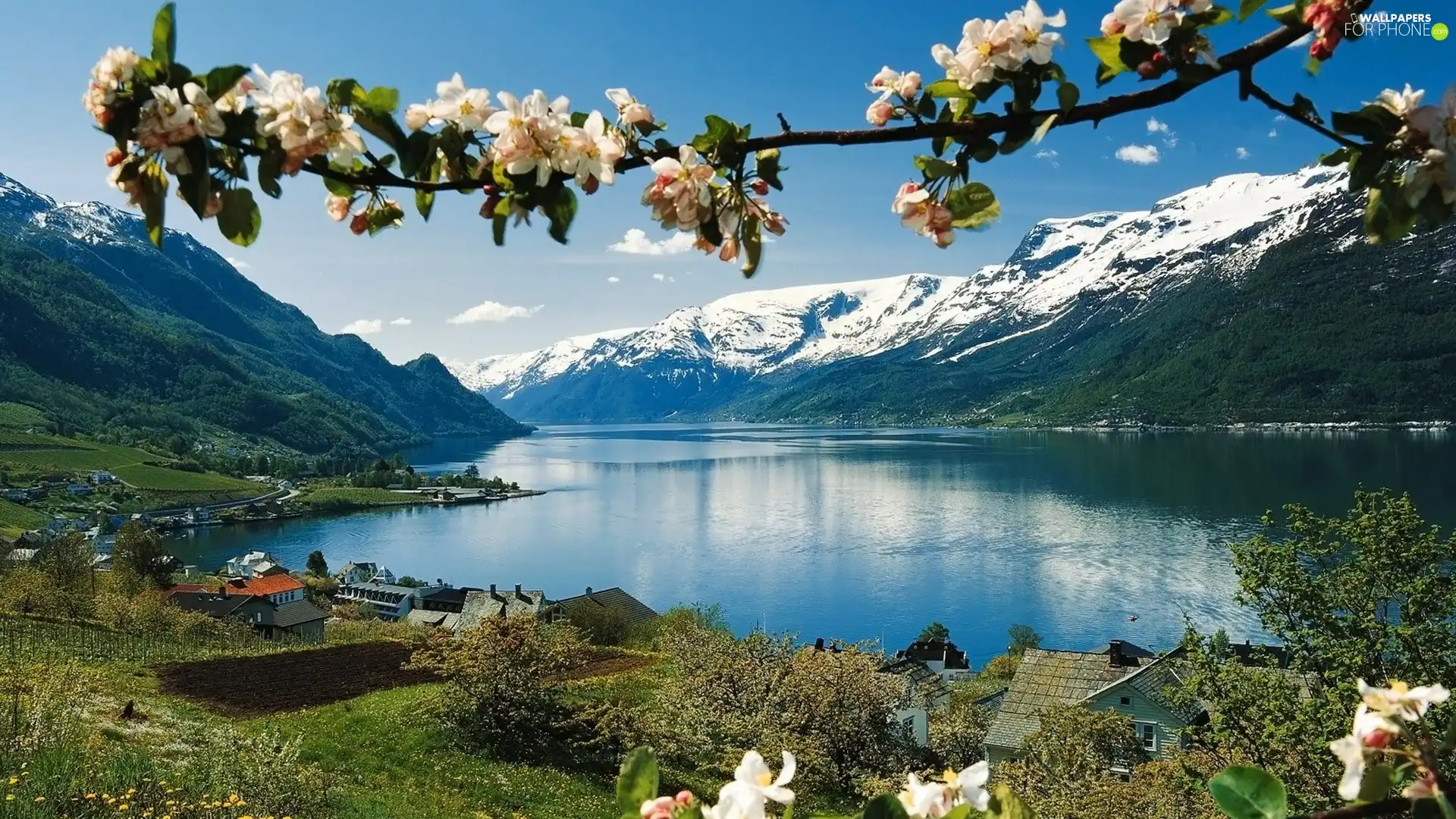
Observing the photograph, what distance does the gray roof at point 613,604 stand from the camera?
45562 mm

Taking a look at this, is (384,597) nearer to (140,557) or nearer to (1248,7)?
(140,557)

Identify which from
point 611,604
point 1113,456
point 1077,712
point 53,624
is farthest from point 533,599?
point 1113,456

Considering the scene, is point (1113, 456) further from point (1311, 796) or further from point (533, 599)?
point (1311, 796)

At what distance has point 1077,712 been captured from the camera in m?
23.6

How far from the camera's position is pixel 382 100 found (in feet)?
4.32

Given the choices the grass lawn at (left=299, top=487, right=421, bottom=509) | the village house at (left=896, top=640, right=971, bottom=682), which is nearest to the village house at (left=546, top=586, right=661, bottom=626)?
the village house at (left=896, top=640, right=971, bottom=682)

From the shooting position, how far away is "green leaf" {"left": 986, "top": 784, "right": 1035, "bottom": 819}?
115 centimetres

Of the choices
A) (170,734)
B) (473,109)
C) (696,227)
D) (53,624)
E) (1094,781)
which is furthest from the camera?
(53,624)

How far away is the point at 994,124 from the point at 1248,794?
3.29 ft

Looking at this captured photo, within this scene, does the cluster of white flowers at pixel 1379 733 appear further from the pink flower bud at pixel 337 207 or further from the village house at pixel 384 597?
the village house at pixel 384 597

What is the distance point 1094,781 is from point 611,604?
1297 inches

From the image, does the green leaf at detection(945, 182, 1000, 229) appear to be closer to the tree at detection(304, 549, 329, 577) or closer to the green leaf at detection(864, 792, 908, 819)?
the green leaf at detection(864, 792, 908, 819)

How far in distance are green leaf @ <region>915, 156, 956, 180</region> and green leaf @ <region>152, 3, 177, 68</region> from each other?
1.13m

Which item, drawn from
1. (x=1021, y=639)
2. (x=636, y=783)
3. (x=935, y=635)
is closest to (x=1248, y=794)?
(x=636, y=783)
